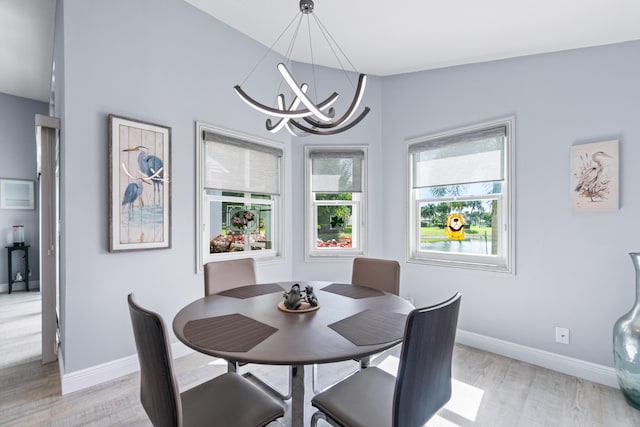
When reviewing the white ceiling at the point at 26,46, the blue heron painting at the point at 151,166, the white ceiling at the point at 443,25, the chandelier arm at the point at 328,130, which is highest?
the white ceiling at the point at 26,46

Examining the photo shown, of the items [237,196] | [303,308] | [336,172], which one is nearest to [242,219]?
[237,196]

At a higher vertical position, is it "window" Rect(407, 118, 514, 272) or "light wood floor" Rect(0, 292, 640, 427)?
"window" Rect(407, 118, 514, 272)

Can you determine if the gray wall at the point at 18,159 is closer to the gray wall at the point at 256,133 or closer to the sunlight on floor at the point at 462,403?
the gray wall at the point at 256,133

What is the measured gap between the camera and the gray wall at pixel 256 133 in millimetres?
2152

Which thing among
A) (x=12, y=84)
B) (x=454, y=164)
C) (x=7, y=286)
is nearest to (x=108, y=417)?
(x=454, y=164)

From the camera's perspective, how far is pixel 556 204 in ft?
8.06

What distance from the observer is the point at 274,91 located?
351 cm

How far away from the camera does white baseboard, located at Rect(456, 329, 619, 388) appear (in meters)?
2.23

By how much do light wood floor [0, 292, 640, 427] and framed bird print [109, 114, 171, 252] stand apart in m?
1.05

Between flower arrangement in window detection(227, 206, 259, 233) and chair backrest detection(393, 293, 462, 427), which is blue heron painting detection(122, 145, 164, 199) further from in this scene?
chair backrest detection(393, 293, 462, 427)

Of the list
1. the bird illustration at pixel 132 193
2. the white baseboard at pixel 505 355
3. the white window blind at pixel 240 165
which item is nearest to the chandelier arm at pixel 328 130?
the white window blind at pixel 240 165

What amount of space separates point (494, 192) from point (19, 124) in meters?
7.30

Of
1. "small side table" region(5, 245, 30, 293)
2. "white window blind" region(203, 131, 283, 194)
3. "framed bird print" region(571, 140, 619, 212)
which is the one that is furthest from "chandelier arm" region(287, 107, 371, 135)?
"small side table" region(5, 245, 30, 293)

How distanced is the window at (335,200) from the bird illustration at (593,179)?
6.52 feet
